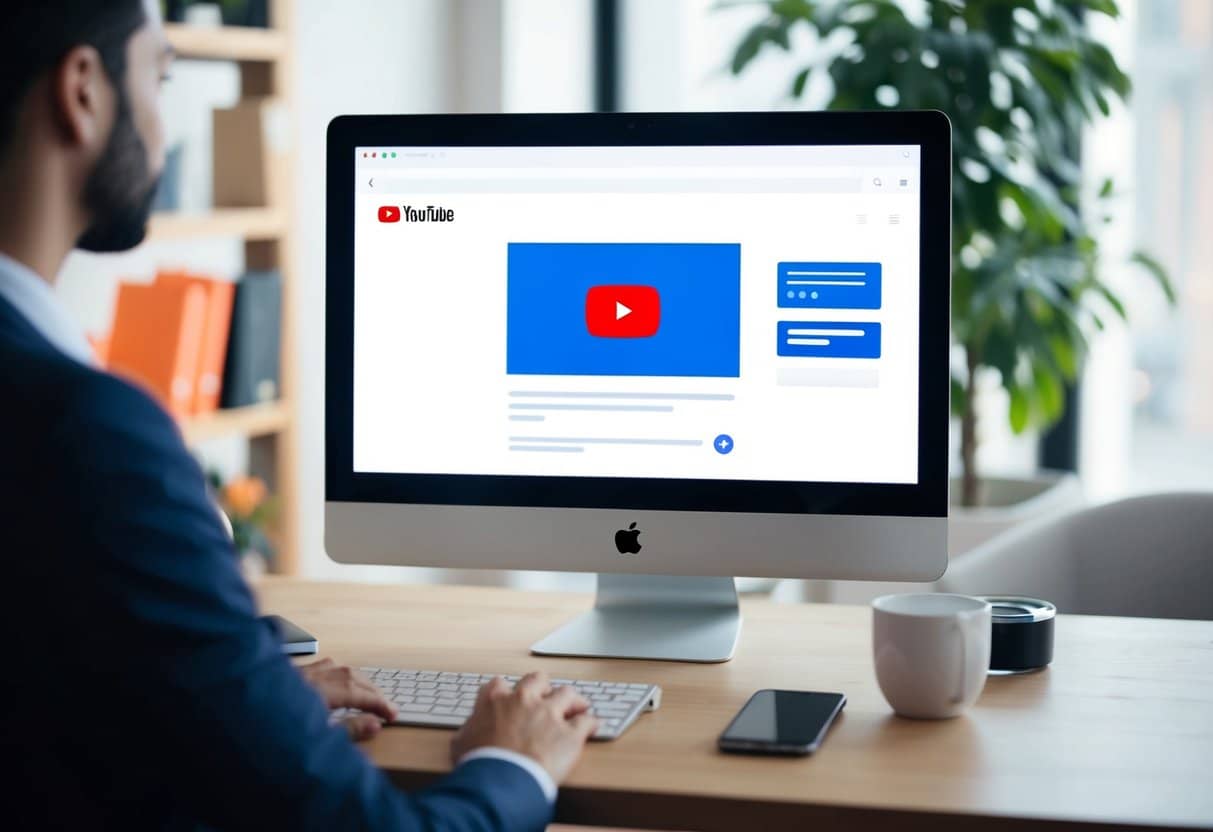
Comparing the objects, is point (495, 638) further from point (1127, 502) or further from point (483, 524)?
point (1127, 502)

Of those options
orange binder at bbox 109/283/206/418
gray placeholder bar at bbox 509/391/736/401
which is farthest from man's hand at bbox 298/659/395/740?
orange binder at bbox 109/283/206/418

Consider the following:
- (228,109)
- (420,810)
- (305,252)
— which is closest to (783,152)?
(420,810)

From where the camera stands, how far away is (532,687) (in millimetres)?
1158

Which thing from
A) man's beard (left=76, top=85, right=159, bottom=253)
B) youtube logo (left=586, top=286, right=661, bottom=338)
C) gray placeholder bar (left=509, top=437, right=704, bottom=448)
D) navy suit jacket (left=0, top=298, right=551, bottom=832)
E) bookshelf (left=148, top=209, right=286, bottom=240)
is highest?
bookshelf (left=148, top=209, right=286, bottom=240)

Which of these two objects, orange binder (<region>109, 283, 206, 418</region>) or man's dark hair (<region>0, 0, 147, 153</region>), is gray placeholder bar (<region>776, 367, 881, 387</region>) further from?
orange binder (<region>109, 283, 206, 418</region>)

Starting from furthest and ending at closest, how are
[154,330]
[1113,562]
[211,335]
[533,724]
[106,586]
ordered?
[211,335] < [154,330] < [1113,562] < [533,724] < [106,586]

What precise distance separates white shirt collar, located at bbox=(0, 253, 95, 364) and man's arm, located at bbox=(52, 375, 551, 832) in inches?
3.3

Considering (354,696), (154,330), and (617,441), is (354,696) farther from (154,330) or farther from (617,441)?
(154,330)

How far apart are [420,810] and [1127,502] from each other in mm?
1320

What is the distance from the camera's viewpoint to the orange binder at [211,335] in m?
2.69

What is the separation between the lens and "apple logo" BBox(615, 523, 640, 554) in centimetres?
143

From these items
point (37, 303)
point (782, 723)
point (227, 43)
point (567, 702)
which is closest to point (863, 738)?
point (782, 723)

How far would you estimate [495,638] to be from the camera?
1.48 metres

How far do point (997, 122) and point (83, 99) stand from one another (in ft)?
7.33
